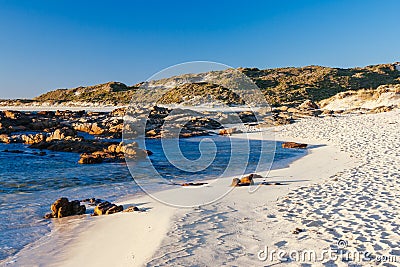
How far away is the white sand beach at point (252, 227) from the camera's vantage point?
13.8 feet

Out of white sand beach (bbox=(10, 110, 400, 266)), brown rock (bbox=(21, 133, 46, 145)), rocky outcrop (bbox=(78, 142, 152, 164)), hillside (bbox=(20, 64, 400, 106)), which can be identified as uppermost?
hillside (bbox=(20, 64, 400, 106))

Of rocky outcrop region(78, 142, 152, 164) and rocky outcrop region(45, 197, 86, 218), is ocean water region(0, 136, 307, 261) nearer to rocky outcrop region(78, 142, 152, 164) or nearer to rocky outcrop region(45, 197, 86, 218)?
rocky outcrop region(45, 197, 86, 218)

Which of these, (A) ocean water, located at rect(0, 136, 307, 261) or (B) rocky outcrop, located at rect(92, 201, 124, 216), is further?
(B) rocky outcrop, located at rect(92, 201, 124, 216)

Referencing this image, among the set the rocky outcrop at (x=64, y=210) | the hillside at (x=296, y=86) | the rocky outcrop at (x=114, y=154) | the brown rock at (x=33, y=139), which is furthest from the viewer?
the hillside at (x=296, y=86)

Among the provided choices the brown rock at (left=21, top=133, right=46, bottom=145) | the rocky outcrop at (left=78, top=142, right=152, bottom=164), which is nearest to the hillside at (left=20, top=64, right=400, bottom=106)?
the brown rock at (left=21, top=133, right=46, bottom=145)

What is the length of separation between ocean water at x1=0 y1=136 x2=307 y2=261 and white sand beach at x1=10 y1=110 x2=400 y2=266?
42.9 inches

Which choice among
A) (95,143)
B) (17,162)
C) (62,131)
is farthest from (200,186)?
(62,131)

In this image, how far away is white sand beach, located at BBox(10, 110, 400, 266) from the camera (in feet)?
13.8

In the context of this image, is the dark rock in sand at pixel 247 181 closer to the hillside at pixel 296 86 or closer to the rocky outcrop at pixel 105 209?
the rocky outcrop at pixel 105 209

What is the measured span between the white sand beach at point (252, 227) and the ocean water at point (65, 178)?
1.09 m

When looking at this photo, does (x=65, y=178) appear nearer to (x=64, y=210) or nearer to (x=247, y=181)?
(x=64, y=210)

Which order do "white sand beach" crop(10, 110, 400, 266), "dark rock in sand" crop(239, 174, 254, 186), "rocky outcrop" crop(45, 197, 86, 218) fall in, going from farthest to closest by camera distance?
"dark rock in sand" crop(239, 174, 254, 186), "rocky outcrop" crop(45, 197, 86, 218), "white sand beach" crop(10, 110, 400, 266)

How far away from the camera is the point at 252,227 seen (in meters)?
5.20

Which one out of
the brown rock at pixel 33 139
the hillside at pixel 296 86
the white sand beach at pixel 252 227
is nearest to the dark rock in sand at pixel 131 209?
the white sand beach at pixel 252 227
